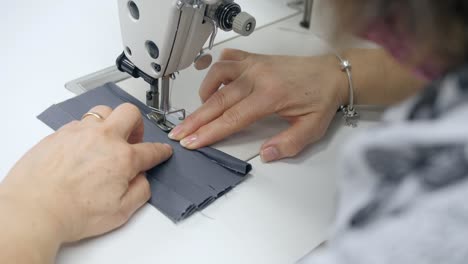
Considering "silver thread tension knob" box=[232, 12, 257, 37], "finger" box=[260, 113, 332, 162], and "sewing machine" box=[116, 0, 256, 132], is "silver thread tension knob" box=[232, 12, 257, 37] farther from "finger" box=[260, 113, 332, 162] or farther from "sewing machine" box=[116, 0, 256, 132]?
"finger" box=[260, 113, 332, 162]

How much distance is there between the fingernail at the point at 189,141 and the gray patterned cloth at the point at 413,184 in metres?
0.49

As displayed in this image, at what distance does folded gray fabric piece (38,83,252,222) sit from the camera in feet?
2.53

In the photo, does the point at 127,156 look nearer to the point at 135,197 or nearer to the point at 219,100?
the point at 135,197

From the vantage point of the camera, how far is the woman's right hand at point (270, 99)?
87 cm

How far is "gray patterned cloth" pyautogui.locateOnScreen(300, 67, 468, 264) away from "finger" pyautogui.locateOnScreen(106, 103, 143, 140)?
47cm

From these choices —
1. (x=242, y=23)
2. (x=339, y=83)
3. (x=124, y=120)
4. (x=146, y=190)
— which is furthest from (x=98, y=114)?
(x=339, y=83)

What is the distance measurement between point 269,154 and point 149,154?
0.20 metres

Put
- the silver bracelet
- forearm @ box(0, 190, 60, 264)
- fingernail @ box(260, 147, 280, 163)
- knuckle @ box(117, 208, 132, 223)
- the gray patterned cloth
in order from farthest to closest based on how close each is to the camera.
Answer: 1. the silver bracelet
2. fingernail @ box(260, 147, 280, 163)
3. knuckle @ box(117, 208, 132, 223)
4. forearm @ box(0, 190, 60, 264)
5. the gray patterned cloth

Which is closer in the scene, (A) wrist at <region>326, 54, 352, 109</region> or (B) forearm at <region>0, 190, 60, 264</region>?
(B) forearm at <region>0, 190, 60, 264</region>

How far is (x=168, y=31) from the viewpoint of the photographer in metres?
0.78

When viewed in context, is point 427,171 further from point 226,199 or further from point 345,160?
point 226,199

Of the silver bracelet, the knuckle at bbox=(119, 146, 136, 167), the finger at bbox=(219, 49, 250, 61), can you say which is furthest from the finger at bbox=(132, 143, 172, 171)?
the silver bracelet

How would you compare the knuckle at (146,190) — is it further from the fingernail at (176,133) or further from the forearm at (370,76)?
the forearm at (370,76)

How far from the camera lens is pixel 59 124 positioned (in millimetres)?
894
